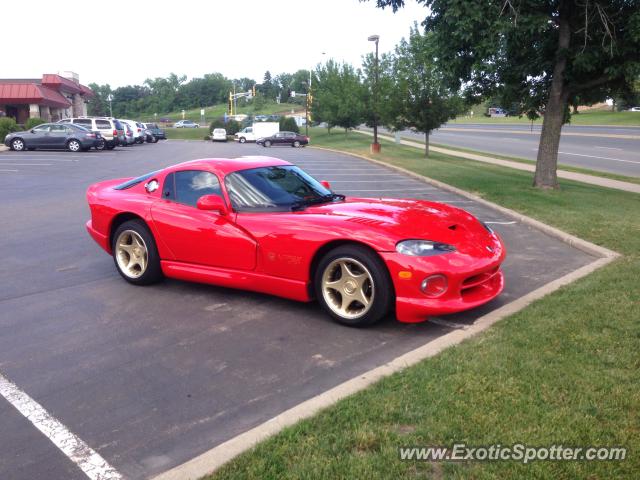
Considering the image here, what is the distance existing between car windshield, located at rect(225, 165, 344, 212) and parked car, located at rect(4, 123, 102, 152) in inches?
1058

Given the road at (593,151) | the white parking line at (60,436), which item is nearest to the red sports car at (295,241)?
the white parking line at (60,436)

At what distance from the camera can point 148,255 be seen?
20.3 ft

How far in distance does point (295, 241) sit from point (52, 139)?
94.1 feet

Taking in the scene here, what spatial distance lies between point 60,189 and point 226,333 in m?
11.8

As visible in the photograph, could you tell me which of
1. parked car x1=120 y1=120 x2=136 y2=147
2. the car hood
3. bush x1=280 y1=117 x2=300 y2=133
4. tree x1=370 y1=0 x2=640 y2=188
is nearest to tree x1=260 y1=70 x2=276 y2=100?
bush x1=280 y1=117 x2=300 y2=133

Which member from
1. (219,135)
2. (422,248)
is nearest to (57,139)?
(219,135)

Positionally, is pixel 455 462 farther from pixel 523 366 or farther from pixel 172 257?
pixel 172 257

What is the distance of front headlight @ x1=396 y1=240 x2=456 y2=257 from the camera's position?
4.78m

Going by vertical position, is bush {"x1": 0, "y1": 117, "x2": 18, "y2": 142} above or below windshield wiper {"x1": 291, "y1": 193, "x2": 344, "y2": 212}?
above

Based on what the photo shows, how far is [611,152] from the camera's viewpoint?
30.7 meters

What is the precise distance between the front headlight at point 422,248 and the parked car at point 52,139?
94.3 feet

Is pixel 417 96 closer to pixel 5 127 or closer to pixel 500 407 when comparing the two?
pixel 5 127

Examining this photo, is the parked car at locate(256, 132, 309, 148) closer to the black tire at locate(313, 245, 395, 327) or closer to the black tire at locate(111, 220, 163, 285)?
the black tire at locate(111, 220, 163, 285)

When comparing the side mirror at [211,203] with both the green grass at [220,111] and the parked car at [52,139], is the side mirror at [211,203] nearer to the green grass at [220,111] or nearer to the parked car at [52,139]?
the parked car at [52,139]
